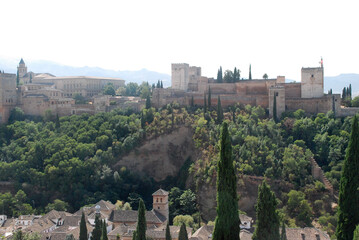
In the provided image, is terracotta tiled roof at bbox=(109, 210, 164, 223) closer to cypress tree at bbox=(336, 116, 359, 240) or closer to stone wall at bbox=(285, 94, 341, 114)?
cypress tree at bbox=(336, 116, 359, 240)

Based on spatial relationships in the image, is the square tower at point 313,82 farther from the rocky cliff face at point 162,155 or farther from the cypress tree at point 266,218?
the cypress tree at point 266,218

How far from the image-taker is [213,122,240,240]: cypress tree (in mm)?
20359

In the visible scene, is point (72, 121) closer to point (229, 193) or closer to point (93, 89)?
point (93, 89)

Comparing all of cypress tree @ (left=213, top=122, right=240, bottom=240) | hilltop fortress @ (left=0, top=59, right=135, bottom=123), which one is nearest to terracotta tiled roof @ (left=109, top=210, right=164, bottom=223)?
cypress tree @ (left=213, top=122, right=240, bottom=240)

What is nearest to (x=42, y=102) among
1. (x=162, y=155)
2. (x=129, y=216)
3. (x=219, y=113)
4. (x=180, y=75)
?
(x=180, y=75)

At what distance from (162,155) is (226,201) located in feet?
116

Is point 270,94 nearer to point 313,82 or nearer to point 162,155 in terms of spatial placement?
point 313,82

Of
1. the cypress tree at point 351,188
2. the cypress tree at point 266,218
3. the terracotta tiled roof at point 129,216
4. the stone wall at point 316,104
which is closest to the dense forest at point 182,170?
the stone wall at point 316,104

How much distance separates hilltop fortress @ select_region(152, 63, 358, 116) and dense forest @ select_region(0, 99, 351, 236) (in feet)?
5.17

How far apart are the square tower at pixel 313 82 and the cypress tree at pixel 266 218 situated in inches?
1304

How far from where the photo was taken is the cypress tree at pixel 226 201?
66.8 feet

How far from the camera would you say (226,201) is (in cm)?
2045

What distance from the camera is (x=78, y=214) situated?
43719mm

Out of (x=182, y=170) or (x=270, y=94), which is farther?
(x=270, y=94)
